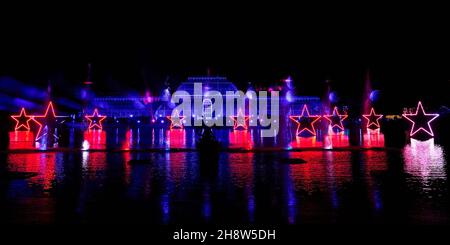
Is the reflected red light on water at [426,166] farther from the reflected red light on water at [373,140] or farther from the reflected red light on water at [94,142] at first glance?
the reflected red light on water at [94,142]

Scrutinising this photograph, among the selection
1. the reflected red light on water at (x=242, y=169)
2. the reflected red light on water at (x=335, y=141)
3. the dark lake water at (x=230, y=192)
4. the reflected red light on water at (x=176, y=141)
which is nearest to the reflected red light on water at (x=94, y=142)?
the reflected red light on water at (x=176, y=141)

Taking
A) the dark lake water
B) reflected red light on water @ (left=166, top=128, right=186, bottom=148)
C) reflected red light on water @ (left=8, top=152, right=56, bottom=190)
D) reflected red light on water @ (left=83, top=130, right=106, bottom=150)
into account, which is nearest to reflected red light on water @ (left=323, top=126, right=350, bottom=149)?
the dark lake water

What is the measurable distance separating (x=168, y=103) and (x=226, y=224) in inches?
3338

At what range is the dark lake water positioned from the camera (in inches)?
246

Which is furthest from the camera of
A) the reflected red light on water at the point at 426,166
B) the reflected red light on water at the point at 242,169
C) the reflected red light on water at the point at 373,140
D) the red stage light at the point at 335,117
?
the red stage light at the point at 335,117

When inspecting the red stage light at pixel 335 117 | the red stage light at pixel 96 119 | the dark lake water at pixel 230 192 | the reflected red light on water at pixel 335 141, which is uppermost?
the red stage light at pixel 96 119

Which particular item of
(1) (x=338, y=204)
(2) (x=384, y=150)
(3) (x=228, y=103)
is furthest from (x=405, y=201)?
(3) (x=228, y=103)

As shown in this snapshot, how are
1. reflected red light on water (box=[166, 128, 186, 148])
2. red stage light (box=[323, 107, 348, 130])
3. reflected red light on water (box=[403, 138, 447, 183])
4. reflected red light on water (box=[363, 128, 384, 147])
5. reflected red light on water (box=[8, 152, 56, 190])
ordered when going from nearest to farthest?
reflected red light on water (box=[8, 152, 56, 190]) → reflected red light on water (box=[403, 138, 447, 183]) → reflected red light on water (box=[363, 128, 384, 147]) → reflected red light on water (box=[166, 128, 186, 148]) → red stage light (box=[323, 107, 348, 130])

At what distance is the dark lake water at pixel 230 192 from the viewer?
6.24m

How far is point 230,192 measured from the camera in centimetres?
815

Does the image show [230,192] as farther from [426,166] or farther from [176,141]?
[176,141]

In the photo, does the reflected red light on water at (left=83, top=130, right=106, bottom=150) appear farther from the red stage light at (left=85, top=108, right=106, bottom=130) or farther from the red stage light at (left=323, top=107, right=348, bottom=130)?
the red stage light at (left=323, top=107, right=348, bottom=130)
